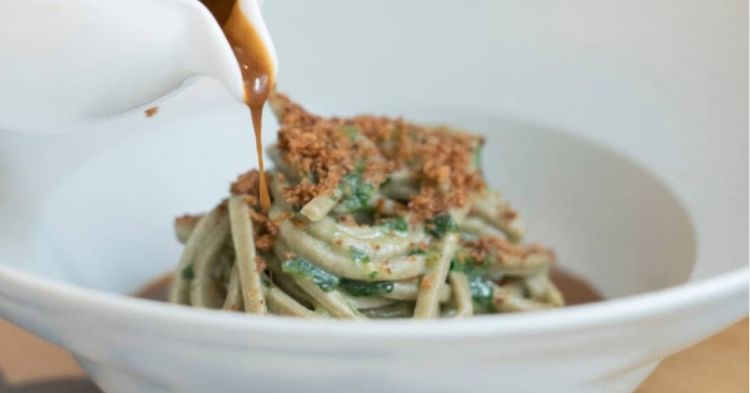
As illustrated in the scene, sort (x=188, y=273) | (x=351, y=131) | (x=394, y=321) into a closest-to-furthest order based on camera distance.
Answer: (x=394, y=321) → (x=188, y=273) → (x=351, y=131)

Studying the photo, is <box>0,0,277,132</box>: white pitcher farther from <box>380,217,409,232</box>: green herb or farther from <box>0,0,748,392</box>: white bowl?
<box>380,217,409,232</box>: green herb

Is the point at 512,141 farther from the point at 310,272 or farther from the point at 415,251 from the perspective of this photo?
the point at 310,272


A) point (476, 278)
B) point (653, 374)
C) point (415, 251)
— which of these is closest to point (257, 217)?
point (415, 251)

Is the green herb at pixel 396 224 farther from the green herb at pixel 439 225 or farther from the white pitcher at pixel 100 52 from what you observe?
the white pitcher at pixel 100 52

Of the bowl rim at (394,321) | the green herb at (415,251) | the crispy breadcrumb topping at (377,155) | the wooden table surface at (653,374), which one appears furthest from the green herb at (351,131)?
the bowl rim at (394,321)

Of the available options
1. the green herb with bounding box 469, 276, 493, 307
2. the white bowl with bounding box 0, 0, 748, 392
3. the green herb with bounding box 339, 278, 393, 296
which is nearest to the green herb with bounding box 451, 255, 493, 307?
the green herb with bounding box 469, 276, 493, 307

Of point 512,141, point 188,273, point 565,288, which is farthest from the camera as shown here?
point 512,141

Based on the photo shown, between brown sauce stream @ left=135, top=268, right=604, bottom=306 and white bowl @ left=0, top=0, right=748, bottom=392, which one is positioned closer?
white bowl @ left=0, top=0, right=748, bottom=392
